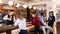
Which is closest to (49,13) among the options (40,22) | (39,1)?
(39,1)

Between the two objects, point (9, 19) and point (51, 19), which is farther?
point (51, 19)

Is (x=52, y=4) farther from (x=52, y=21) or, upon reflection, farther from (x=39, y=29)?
(x=39, y=29)

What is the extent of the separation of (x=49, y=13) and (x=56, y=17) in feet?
1.30

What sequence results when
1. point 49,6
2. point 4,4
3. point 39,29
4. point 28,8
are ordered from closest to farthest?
point 39,29 → point 4,4 → point 49,6 → point 28,8

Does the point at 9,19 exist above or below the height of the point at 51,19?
above

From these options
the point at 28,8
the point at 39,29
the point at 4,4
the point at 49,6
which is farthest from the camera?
the point at 28,8

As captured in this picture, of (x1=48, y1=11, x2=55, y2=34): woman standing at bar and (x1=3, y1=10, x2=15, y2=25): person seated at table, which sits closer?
(x1=3, y1=10, x2=15, y2=25): person seated at table

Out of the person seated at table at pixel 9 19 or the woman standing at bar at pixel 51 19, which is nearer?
the person seated at table at pixel 9 19

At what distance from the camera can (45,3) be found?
7188 mm

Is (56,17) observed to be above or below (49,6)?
below

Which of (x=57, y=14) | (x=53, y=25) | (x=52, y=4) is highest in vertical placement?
(x=52, y=4)

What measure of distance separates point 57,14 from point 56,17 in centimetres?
16

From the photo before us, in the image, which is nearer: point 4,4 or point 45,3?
point 4,4

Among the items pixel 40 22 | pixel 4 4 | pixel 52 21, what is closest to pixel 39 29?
pixel 40 22
